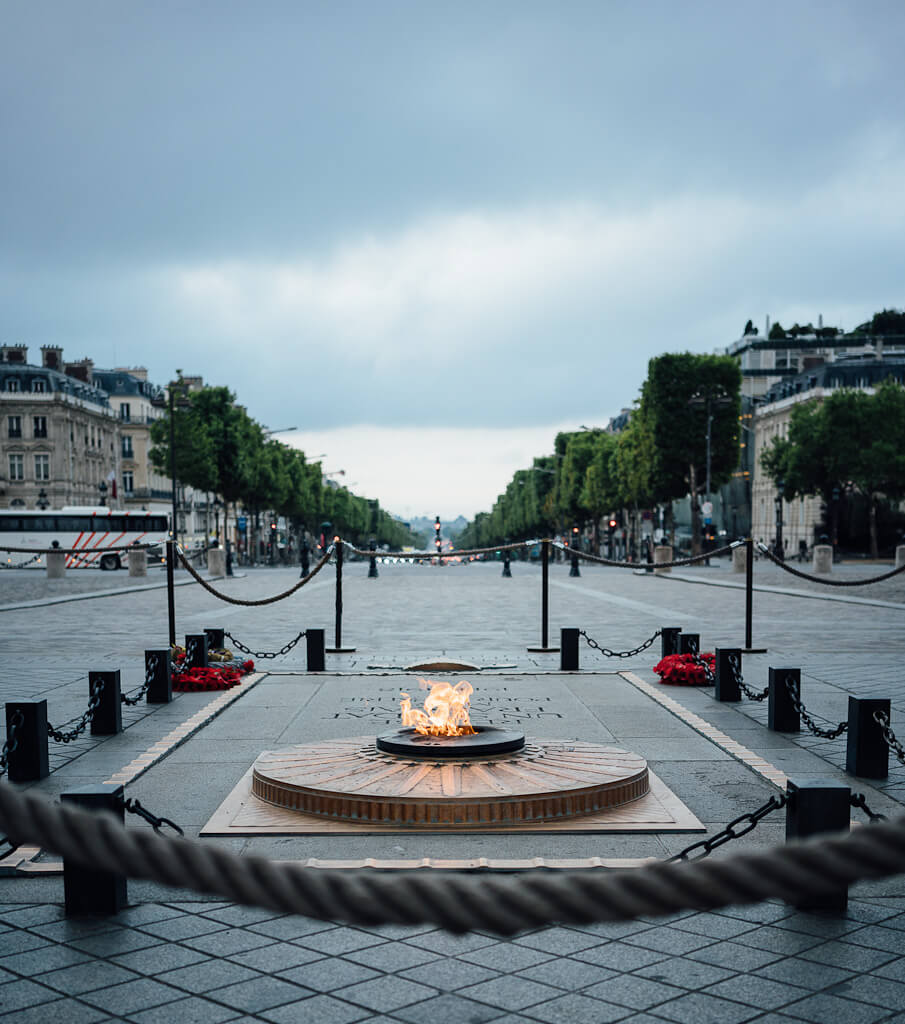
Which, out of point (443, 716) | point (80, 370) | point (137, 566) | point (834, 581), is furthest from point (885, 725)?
point (80, 370)

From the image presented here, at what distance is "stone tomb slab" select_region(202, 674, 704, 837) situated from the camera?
538 centimetres

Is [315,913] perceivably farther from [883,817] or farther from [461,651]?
[461,651]

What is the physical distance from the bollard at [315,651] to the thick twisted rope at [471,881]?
1075 cm

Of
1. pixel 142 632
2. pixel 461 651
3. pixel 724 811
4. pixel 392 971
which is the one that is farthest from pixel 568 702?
pixel 142 632

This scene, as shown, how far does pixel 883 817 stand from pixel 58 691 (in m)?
8.22

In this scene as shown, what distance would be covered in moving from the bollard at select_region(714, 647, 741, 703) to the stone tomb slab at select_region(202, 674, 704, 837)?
2.33 ft

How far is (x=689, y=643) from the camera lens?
12000 millimetres

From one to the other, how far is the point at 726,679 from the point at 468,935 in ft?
20.2

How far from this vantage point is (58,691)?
10602mm

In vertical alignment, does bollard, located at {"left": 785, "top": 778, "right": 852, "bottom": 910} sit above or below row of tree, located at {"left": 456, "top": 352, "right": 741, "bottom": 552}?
below

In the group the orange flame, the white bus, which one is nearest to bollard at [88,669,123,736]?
the orange flame

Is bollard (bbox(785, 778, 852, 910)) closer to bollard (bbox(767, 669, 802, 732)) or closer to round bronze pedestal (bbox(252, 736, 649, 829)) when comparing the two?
round bronze pedestal (bbox(252, 736, 649, 829))

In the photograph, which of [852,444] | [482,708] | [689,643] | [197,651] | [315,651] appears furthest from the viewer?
[852,444]

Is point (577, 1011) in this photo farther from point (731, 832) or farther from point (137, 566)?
point (137, 566)
